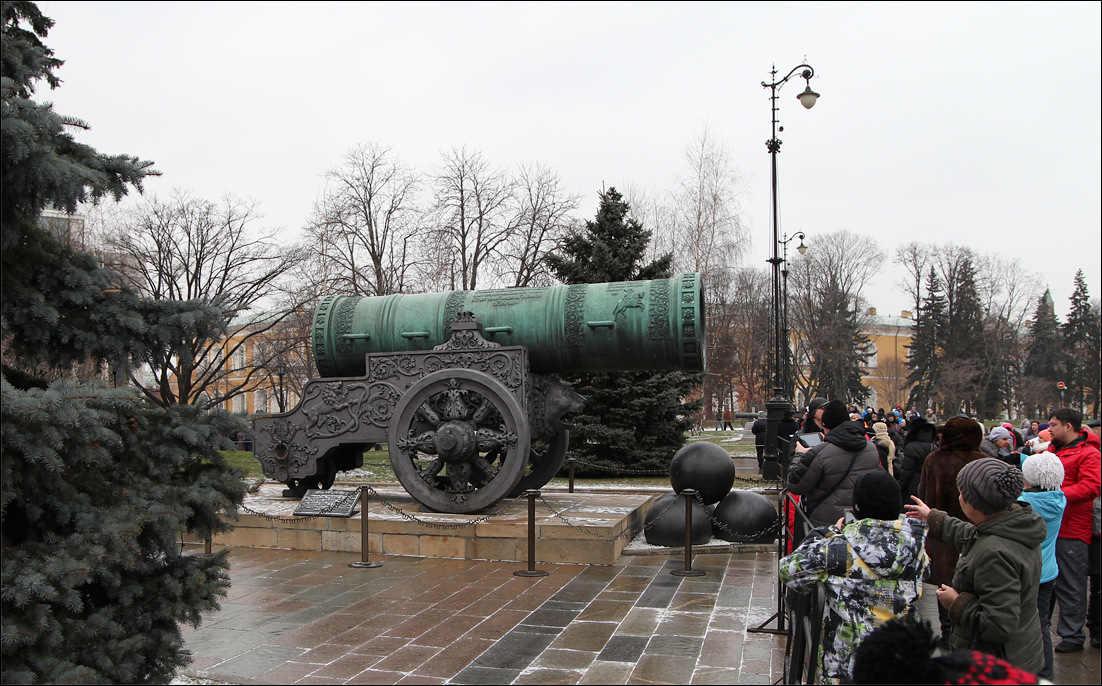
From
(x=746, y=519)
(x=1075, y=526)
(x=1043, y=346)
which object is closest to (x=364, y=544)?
(x=746, y=519)

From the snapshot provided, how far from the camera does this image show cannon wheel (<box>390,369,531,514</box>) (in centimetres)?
845

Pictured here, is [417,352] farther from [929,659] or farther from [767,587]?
[929,659]

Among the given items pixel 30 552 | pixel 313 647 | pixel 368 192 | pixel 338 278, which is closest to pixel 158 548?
pixel 30 552

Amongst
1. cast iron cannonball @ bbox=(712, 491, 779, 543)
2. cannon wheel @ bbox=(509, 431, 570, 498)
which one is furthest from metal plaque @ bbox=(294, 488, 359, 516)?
cast iron cannonball @ bbox=(712, 491, 779, 543)

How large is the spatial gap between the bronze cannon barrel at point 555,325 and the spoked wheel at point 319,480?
1117 millimetres

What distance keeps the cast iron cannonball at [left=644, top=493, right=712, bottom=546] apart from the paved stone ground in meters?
0.57

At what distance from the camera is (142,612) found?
3760 mm

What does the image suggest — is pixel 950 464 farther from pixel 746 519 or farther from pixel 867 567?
pixel 746 519

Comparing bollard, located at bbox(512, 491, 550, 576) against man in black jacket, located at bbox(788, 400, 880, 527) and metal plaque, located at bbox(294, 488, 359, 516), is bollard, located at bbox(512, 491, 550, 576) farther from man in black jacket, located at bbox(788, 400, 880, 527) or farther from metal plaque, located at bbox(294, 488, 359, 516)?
man in black jacket, located at bbox(788, 400, 880, 527)

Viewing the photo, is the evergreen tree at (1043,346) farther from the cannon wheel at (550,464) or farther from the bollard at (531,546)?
the bollard at (531,546)

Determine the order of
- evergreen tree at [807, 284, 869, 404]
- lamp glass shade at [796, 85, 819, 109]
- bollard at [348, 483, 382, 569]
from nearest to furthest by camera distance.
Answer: bollard at [348, 483, 382, 569] → lamp glass shade at [796, 85, 819, 109] → evergreen tree at [807, 284, 869, 404]

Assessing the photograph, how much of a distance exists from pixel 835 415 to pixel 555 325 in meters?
3.67

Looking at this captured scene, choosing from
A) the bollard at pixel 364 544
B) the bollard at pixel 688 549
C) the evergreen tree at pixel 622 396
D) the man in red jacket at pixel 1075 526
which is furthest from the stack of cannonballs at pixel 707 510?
the evergreen tree at pixel 622 396

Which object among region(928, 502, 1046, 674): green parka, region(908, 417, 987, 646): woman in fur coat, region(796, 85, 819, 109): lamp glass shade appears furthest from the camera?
region(796, 85, 819, 109): lamp glass shade
